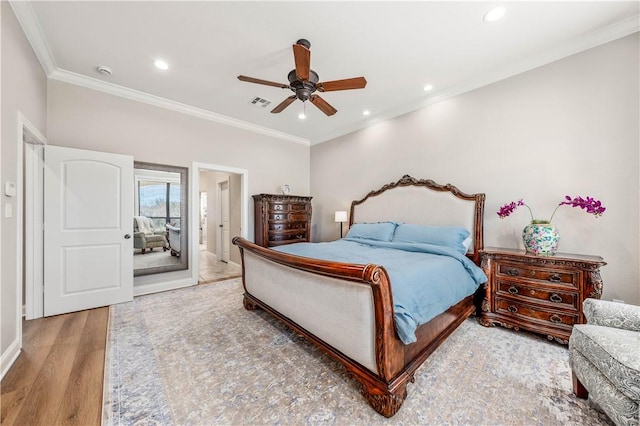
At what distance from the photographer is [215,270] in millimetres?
5066

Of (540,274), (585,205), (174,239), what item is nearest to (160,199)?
(174,239)

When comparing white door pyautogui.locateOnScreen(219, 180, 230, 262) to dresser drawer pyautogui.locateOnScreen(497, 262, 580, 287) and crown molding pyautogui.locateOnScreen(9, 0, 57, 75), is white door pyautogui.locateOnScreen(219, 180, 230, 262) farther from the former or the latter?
dresser drawer pyautogui.locateOnScreen(497, 262, 580, 287)

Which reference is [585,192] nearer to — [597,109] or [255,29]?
[597,109]

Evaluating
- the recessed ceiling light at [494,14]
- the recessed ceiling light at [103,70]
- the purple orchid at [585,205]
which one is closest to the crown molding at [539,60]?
the recessed ceiling light at [494,14]

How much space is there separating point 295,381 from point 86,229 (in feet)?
10.8

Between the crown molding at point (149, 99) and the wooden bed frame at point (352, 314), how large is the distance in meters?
2.68

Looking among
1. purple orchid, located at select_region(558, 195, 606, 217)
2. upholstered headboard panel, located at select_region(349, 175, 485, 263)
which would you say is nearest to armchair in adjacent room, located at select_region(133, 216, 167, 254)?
upholstered headboard panel, located at select_region(349, 175, 485, 263)

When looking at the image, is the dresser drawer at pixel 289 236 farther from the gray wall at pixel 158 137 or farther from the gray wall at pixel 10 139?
the gray wall at pixel 10 139

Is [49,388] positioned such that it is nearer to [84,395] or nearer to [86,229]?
[84,395]

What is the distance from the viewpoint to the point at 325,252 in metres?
2.77

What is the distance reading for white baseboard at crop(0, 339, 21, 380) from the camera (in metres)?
1.74

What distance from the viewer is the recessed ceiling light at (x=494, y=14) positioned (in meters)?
2.06

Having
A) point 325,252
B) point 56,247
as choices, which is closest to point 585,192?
point 325,252

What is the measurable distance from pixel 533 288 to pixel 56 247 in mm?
5357
